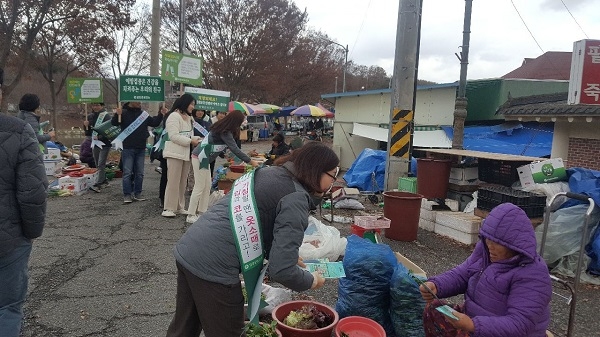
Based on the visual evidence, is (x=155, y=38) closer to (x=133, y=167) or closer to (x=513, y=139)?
(x=133, y=167)

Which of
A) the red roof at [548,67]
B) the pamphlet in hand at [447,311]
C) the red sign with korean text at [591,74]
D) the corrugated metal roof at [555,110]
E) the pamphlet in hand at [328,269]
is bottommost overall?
the pamphlet in hand at [447,311]

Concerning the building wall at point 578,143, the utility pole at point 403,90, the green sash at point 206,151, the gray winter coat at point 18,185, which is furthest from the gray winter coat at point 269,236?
the building wall at point 578,143

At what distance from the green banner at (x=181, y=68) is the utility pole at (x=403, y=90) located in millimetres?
5201

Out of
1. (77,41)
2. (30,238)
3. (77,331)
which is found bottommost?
(77,331)

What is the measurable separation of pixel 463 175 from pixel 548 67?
31.3m

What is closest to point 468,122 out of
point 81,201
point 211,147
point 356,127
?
point 356,127

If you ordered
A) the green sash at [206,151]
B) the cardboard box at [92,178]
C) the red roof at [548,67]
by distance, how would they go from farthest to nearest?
the red roof at [548,67], the cardboard box at [92,178], the green sash at [206,151]

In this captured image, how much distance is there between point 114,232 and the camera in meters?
6.19

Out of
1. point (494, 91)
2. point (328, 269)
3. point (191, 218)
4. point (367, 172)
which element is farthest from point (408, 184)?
point (494, 91)

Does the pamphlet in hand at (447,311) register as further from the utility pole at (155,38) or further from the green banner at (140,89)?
the utility pole at (155,38)

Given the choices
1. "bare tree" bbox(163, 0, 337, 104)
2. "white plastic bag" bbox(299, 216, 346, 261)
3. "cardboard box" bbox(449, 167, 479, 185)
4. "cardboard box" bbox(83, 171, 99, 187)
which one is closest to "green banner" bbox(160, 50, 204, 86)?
"cardboard box" bbox(83, 171, 99, 187)

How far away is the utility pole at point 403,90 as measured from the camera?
769 centimetres

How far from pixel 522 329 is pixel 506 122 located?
12.9 metres

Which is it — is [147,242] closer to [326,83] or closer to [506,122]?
[506,122]
